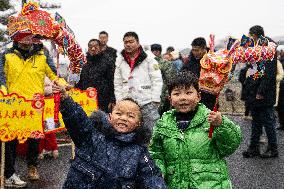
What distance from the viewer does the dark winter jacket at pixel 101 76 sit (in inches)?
300

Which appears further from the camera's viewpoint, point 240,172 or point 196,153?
point 240,172

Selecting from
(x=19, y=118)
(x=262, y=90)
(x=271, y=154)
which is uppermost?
(x=262, y=90)

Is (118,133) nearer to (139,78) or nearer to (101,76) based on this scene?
(139,78)

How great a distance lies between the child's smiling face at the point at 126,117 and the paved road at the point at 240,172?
342 cm

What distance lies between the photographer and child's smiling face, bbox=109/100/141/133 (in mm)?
3182

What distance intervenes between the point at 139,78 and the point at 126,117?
10.4 ft

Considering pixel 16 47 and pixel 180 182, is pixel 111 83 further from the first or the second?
pixel 180 182

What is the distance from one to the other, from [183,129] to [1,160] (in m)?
3.20

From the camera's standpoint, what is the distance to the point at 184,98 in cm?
358

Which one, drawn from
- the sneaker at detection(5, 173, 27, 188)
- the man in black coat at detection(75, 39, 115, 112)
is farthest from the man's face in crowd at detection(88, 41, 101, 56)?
the sneaker at detection(5, 173, 27, 188)

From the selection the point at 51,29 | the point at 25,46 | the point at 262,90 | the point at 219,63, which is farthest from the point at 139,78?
the point at 219,63

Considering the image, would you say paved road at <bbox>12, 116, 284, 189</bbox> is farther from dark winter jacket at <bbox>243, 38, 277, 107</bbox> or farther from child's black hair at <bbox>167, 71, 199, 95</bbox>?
child's black hair at <bbox>167, 71, 199, 95</bbox>

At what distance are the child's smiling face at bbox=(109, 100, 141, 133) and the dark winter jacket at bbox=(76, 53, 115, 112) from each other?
4334 millimetres

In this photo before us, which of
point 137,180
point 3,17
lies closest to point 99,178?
point 137,180
